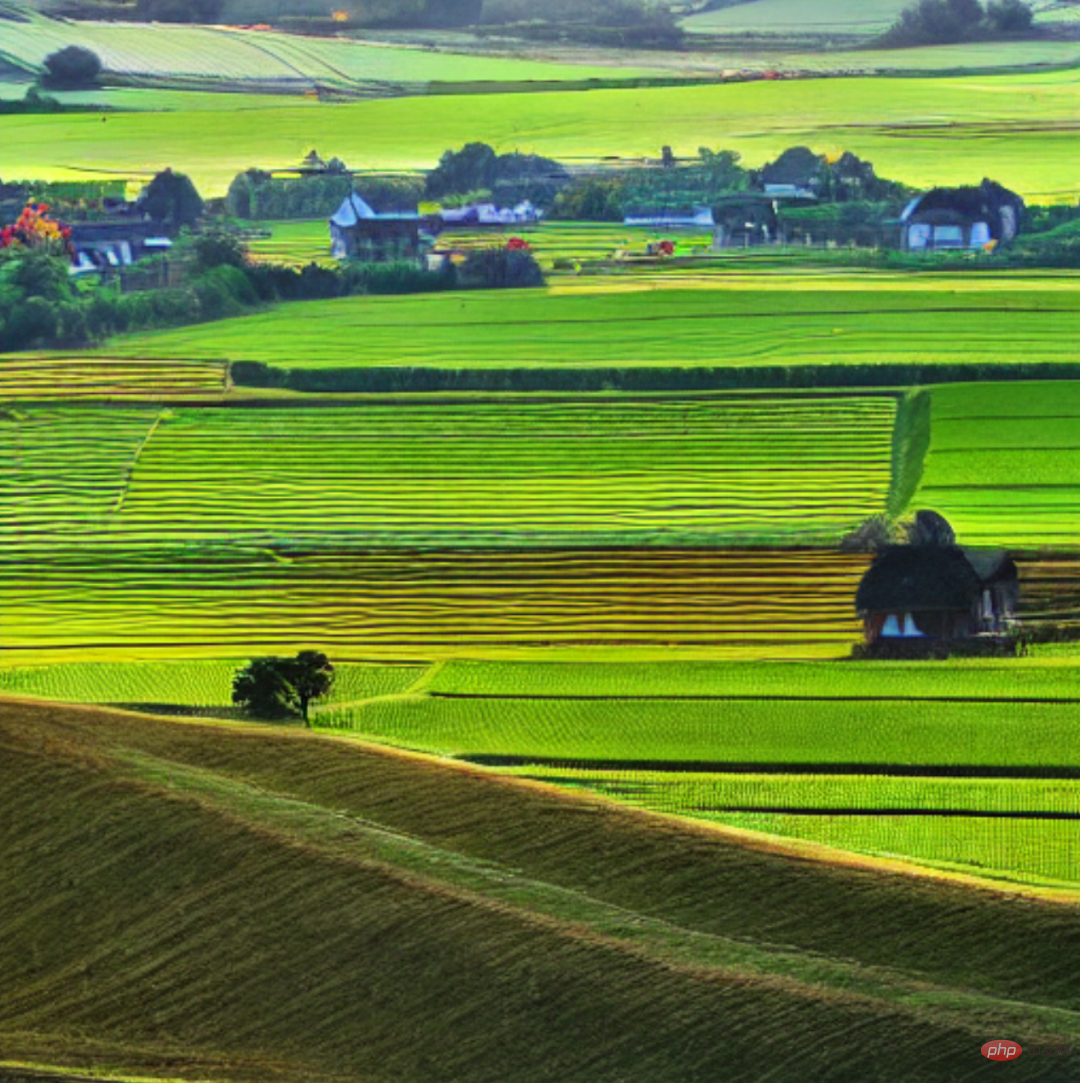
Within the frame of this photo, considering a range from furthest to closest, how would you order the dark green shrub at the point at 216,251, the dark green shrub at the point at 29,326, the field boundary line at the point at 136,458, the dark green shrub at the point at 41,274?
1. the dark green shrub at the point at 216,251
2. the dark green shrub at the point at 41,274
3. the dark green shrub at the point at 29,326
4. the field boundary line at the point at 136,458

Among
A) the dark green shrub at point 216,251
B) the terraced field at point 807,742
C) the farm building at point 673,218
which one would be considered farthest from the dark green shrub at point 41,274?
the terraced field at point 807,742

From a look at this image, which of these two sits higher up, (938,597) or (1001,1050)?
(938,597)

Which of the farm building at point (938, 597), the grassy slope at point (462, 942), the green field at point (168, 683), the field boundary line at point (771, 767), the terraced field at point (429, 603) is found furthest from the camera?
the terraced field at point (429, 603)

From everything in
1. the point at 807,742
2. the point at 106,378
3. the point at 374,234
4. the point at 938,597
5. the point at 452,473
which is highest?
the point at 374,234

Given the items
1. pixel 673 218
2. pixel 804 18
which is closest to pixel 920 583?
pixel 673 218

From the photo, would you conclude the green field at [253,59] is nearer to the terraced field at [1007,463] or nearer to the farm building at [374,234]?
the farm building at [374,234]

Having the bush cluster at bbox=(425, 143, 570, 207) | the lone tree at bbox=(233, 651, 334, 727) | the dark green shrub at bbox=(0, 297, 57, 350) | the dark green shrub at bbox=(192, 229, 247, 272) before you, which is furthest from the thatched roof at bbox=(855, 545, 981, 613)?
the dark green shrub at bbox=(0, 297, 57, 350)

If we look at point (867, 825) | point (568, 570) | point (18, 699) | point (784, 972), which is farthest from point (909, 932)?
point (568, 570)

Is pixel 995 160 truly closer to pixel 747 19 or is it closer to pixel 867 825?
pixel 747 19

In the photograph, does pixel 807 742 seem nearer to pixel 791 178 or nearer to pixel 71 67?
pixel 791 178
